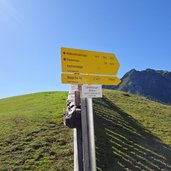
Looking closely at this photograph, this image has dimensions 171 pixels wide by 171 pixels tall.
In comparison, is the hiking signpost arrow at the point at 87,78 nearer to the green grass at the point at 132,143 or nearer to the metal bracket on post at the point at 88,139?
the metal bracket on post at the point at 88,139

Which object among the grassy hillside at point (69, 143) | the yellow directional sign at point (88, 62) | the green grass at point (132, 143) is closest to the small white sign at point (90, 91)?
the yellow directional sign at point (88, 62)

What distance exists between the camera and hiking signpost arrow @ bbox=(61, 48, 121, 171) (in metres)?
6.39

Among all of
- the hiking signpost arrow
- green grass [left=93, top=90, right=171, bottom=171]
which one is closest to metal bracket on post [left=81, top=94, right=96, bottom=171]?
the hiking signpost arrow

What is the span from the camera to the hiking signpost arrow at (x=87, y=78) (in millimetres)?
6391

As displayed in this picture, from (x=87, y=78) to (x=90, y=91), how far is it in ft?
0.90

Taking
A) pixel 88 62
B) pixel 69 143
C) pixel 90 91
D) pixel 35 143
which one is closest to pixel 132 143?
pixel 69 143

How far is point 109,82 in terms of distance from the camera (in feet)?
23.3

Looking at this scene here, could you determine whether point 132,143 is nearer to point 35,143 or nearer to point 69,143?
point 69,143

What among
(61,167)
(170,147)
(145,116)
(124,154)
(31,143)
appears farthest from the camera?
(145,116)

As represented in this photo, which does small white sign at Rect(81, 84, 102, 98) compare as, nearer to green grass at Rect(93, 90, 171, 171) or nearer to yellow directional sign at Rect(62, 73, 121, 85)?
yellow directional sign at Rect(62, 73, 121, 85)

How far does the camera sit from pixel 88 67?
6.74 m

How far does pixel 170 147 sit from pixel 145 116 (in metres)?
11.9

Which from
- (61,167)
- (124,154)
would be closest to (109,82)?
(61,167)

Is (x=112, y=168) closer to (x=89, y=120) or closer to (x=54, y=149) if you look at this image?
(x=54, y=149)
